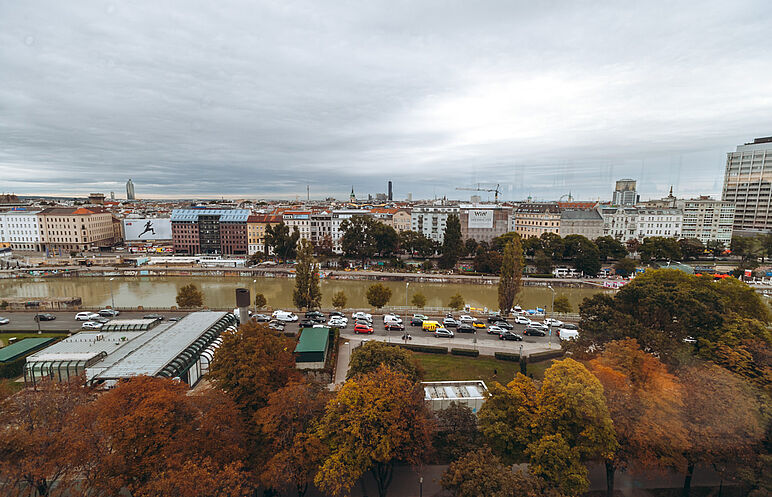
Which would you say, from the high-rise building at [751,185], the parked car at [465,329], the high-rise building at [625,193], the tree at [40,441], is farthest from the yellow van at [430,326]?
the high-rise building at [625,193]

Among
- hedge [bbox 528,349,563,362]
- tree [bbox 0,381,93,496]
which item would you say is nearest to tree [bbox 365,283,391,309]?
hedge [bbox 528,349,563,362]

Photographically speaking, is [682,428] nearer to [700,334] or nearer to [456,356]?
[700,334]

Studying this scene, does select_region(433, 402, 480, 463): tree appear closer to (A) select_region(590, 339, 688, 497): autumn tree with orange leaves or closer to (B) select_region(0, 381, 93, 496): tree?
(A) select_region(590, 339, 688, 497): autumn tree with orange leaves

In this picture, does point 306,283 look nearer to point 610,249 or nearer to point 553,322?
point 553,322

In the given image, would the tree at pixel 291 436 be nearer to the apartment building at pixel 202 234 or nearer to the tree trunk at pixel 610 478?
the tree trunk at pixel 610 478

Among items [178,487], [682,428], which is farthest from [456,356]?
[178,487]

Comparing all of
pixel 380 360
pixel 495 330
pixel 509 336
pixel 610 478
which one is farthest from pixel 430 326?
pixel 610 478
